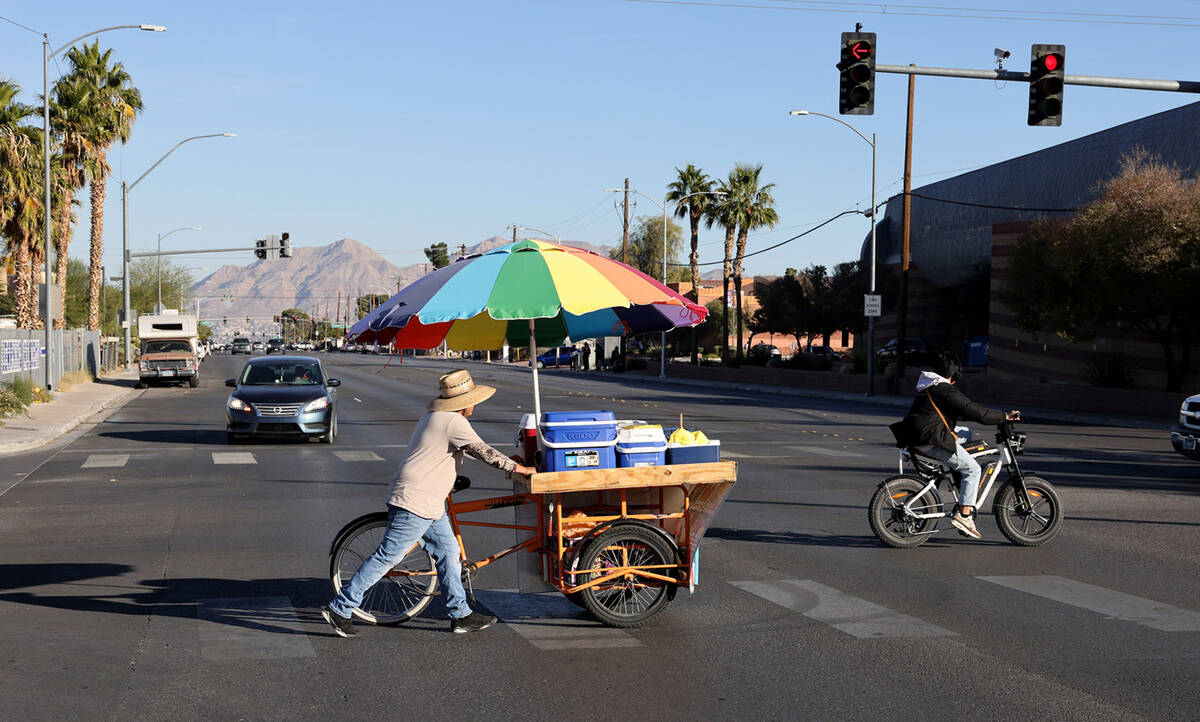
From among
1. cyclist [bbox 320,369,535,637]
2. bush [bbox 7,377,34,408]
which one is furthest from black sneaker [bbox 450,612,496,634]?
bush [bbox 7,377,34,408]

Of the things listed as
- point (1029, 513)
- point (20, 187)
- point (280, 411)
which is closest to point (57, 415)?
point (280, 411)

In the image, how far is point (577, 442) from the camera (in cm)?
756

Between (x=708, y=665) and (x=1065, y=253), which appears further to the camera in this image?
(x=1065, y=253)

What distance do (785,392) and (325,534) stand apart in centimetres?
3713

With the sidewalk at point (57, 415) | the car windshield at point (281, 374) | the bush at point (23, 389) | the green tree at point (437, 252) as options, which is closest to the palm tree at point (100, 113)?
the sidewalk at point (57, 415)

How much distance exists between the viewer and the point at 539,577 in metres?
8.02

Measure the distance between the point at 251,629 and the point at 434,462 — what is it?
1657 mm

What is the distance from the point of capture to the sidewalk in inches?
858

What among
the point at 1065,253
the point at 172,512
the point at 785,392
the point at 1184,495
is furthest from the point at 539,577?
the point at 785,392

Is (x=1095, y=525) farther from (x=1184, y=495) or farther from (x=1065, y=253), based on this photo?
(x=1065, y=253)

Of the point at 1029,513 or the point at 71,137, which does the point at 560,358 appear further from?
the point at 1029,513

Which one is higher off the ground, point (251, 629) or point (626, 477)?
point (626, 477)

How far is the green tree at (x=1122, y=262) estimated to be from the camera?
1197 inches

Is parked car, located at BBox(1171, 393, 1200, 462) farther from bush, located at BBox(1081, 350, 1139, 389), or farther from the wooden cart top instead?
bush, located at BBox(1081, 350, 1139, 389)
